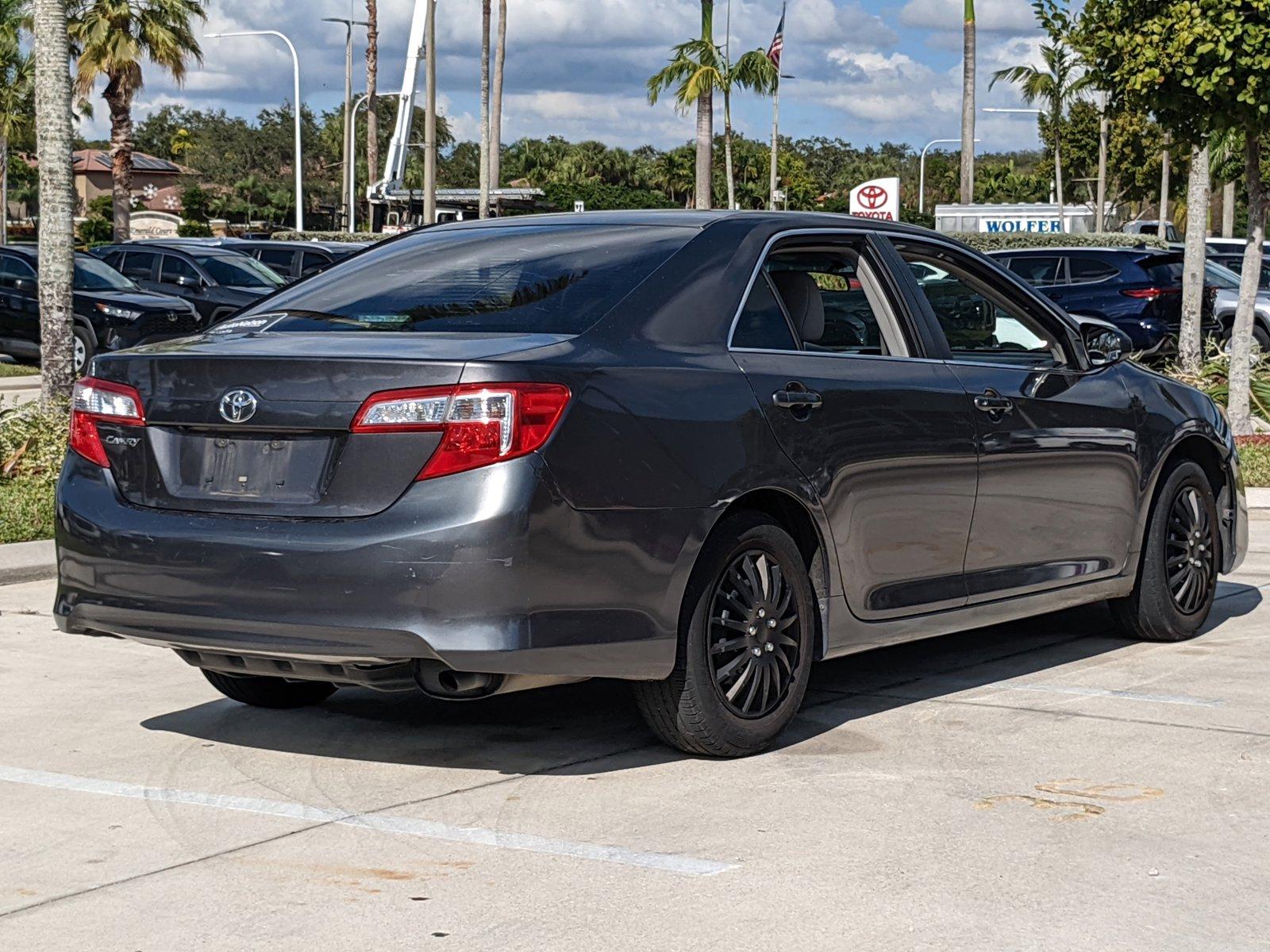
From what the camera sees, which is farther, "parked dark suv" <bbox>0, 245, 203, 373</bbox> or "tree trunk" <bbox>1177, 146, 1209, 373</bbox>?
"parked dark suv" <bbox>0, 245, 203, 373</bbox>

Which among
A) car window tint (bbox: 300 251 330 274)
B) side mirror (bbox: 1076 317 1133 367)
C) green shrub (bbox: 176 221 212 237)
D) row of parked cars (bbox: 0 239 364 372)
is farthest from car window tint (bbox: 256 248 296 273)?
green shrub (bbox: 176 221 212 237)

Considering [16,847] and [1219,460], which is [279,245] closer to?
[1219,460]

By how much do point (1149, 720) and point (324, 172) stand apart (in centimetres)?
11795

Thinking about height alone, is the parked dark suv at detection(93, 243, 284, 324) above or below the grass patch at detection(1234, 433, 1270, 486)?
above

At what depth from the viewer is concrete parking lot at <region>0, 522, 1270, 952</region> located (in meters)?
4.21

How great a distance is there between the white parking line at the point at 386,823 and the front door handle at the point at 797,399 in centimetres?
157

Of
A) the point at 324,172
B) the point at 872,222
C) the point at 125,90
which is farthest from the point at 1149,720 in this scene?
the point at 324,172

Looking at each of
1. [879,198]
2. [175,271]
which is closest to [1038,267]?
[879,198]

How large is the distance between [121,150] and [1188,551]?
42886 mm

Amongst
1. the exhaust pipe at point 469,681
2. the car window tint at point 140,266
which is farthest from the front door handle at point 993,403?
the car window tint at point 140,266

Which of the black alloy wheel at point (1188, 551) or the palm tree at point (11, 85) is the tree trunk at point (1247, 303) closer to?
the black alloy wheel at point (1188, 551)

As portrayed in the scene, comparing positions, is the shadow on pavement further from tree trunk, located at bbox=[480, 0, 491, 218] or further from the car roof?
tree trunk, located at bbox=[480, 0, 491, 218]

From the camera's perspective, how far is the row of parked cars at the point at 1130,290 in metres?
24.4

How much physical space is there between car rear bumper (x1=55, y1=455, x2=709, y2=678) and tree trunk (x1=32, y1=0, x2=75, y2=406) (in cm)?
842
